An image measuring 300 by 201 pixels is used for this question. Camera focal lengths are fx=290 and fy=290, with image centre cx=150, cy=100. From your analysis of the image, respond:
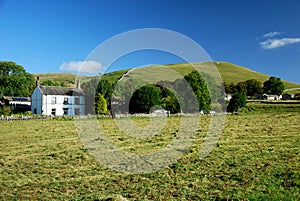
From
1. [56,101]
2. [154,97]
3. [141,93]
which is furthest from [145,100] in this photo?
[56,101]

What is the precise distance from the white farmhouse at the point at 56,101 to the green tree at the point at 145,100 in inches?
598

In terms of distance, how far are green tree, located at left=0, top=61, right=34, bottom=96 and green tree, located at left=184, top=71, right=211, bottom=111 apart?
5126 cm

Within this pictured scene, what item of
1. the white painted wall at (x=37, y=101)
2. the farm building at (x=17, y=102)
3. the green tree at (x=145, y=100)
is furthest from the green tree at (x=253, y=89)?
the farm building at (x=17, y=102)

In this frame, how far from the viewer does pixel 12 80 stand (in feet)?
287

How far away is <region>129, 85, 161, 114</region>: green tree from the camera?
6769 centimetres

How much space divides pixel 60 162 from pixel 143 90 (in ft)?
179

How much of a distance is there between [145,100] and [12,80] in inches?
1788

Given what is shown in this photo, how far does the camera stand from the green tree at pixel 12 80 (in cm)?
8669

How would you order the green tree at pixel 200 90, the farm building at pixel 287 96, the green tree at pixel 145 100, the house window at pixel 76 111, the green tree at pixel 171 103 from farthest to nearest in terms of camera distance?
the farm building at pixel 287 96, the house window at pixel 76 111, the green tree at pixel 171 103, the green tree at pixel 200 90, the green tree at pixel 145 100

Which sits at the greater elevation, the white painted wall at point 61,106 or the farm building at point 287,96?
the farm building at point 287,96

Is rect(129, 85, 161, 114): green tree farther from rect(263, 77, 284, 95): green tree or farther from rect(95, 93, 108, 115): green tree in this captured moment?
rect(263, 77, 284, 95): green tree

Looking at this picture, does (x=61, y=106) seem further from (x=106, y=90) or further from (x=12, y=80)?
(x=12, y=80)

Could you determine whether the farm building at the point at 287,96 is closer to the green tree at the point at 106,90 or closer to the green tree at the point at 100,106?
the green tree at the point at 106,90

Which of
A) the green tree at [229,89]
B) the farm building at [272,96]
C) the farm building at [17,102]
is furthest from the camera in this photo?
the green tree at [229,89]
